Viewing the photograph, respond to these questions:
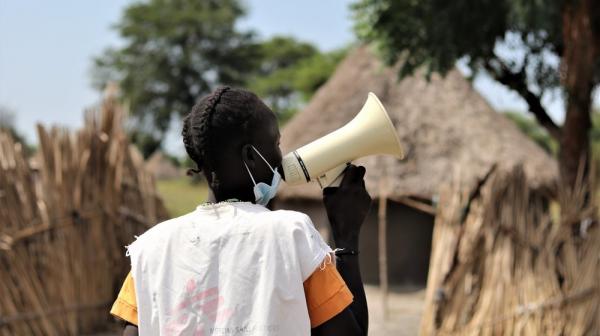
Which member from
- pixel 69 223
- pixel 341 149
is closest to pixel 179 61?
pixel 69 223

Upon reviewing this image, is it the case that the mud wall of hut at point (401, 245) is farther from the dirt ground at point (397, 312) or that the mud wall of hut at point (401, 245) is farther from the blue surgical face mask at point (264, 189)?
the blue surgical face mask at point (264, 189)

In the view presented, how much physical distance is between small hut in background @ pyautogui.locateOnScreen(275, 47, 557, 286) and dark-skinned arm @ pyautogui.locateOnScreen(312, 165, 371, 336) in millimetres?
7021

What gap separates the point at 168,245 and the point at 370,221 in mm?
7842

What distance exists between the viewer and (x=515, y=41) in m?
6.21

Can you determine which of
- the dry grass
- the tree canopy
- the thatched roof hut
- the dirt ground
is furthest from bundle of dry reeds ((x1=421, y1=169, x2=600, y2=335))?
the tree canopy

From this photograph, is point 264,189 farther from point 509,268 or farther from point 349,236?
point 509,268

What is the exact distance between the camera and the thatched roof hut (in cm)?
941

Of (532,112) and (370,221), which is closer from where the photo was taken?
(532,112)

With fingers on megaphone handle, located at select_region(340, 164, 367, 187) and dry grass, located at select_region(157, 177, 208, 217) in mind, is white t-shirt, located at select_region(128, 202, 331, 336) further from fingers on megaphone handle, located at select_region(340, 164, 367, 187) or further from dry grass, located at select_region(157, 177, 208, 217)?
dry grass, located at select_region(157, 177, 208, 217)

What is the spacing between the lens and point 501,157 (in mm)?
9594

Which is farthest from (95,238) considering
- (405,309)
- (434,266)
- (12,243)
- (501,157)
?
(501,157)

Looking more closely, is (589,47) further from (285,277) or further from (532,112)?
(285,277)

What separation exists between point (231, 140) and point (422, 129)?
8624mm

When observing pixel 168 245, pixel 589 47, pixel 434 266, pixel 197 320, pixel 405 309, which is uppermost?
pixel 589 47
